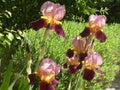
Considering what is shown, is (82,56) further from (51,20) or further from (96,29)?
(51,20)

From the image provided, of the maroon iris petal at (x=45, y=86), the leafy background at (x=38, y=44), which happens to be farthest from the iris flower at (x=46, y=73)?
the leafy background at (x=38, y=44)

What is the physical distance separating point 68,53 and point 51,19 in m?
0.35

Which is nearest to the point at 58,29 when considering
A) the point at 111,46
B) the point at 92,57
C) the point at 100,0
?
the point at 92,57

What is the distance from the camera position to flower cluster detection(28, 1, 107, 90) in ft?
7.32

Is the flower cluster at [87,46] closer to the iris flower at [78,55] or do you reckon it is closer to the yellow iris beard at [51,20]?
the iris flower at [78,55]

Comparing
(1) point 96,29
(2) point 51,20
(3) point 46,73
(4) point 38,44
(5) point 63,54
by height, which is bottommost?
(5) point 63,54

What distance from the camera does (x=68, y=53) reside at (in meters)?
2.68

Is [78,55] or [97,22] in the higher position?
[97,22]

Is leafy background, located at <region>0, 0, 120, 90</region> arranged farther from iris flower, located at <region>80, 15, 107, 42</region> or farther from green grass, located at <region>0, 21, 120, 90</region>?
iris flower, located at <region>80, 15, 107, 42</region>

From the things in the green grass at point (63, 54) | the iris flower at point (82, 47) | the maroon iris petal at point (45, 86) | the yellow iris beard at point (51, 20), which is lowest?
the green grass at point (63, 54)

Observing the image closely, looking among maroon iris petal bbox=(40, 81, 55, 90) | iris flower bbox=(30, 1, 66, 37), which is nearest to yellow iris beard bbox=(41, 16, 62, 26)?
iris flower bbox=(30, 1, 66, 37)

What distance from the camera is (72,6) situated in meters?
7.93

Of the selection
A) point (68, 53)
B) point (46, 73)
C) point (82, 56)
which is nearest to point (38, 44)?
point (68, 53)

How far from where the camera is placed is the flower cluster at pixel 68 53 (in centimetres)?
223
